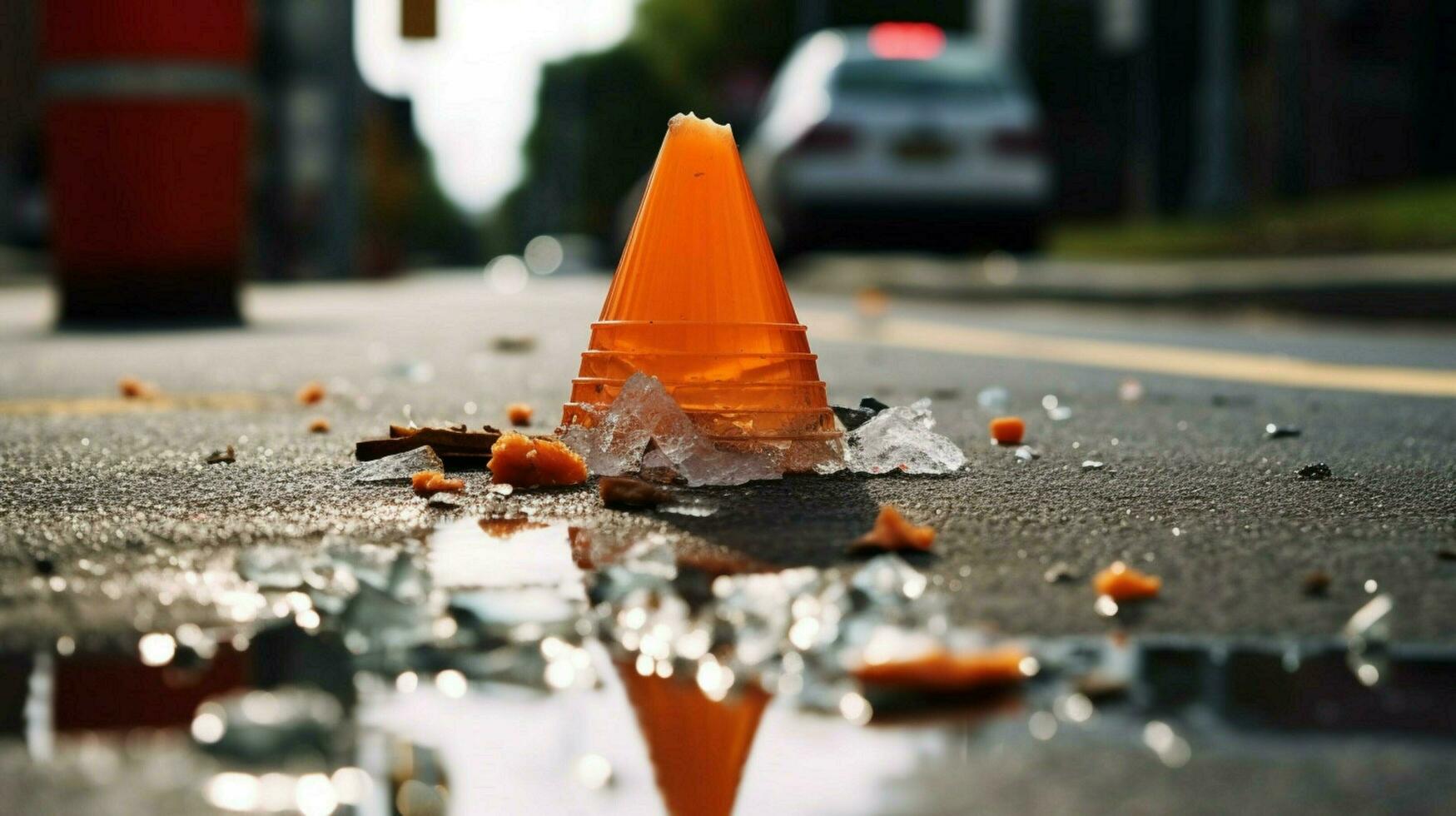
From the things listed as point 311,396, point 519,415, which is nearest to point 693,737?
point 519,415

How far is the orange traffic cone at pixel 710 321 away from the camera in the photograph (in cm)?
299

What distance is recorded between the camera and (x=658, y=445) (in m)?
2.81

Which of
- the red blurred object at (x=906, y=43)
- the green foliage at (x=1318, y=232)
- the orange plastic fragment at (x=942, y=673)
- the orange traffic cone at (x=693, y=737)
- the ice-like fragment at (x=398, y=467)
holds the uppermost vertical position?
the red blurred object at (x=906, y=43)

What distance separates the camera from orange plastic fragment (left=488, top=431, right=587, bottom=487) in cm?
277

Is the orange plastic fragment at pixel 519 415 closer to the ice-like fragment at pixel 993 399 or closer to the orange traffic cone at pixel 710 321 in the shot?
the orange traffic cone at pixel 710 321

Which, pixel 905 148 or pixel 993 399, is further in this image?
pixel 905 148

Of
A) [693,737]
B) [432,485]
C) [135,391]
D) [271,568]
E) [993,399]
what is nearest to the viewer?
[693,737]

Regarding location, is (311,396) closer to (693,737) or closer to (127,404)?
(127,404)

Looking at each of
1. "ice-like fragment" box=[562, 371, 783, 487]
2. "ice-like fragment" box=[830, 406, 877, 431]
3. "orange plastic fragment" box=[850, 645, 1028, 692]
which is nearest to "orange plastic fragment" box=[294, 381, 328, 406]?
"ice-like fragment" box=[830, 406, 877, 431]

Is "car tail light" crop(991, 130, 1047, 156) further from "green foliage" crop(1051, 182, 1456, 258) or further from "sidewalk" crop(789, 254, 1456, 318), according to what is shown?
"green foliage" crop(1051, 182, 1456, 258)

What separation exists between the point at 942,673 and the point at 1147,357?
4.88 metres

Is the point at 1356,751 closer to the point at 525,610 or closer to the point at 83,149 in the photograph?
the point at 525,610

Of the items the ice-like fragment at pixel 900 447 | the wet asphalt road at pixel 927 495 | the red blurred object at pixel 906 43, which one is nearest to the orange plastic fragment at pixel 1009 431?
the wet asphalt road at pixel 927 495

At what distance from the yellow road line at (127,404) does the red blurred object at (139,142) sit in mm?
3331
